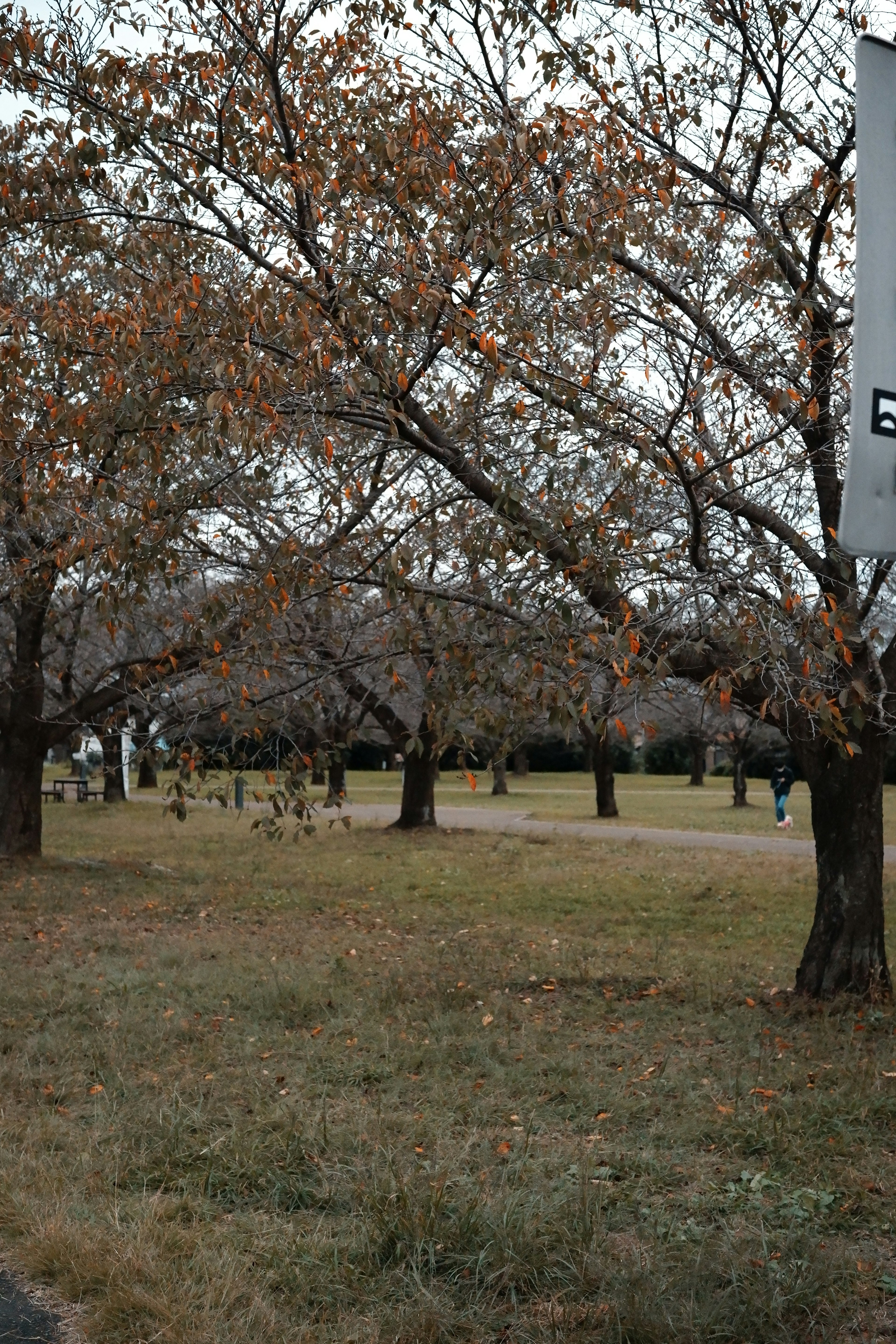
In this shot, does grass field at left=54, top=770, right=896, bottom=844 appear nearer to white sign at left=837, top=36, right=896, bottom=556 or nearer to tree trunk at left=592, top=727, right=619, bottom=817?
tree trunk at left=592, top=727, right=619, bottom=817

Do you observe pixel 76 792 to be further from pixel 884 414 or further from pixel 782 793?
pixel 884 414

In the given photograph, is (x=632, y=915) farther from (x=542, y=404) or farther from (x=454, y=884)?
(x=542, y=404)

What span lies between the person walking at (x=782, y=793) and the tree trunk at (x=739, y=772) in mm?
6089

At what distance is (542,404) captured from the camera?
23.6 feet

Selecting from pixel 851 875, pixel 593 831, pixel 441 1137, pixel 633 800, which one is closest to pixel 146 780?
pixel 633 800

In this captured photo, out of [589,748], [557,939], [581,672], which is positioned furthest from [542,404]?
[589,748]

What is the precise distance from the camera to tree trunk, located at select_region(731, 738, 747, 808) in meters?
35.4

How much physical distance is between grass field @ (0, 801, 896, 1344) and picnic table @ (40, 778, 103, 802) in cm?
2336

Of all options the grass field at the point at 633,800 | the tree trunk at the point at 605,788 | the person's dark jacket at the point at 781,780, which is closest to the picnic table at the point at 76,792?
the grass field at the point at 633,800

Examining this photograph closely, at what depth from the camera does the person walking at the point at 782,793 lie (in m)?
27.7

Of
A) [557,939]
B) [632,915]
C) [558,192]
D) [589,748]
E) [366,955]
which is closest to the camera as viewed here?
[558,192]

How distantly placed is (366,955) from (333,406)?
6.47 metres

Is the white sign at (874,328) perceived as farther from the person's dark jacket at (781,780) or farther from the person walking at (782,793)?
the person's dark jacket at (781,780)

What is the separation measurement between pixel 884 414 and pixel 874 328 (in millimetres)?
108
